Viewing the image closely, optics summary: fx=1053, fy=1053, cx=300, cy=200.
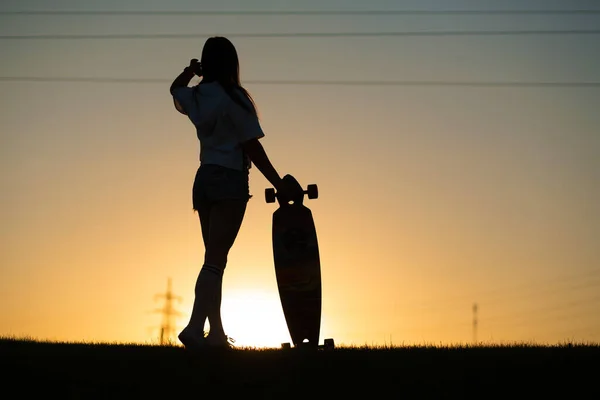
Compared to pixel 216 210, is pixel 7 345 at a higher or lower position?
lower

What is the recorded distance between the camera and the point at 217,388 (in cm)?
675

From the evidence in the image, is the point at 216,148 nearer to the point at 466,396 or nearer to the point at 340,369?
the point at 340,369

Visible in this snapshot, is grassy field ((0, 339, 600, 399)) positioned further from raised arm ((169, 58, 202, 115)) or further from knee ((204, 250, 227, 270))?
raised arm ((169, 58, 202, 115))

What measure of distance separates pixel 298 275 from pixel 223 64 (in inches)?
102

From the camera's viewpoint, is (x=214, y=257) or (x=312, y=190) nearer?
(x=214, y=257)

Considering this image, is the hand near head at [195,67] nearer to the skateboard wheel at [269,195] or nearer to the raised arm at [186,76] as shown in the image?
the raised arm at [186,76]

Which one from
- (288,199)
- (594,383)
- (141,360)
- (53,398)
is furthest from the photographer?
(288,199)

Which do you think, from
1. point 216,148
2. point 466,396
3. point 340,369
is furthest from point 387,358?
point 216,148

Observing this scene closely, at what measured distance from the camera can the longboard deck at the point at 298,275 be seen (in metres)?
10.5

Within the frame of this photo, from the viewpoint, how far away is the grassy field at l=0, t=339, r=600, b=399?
6711 millimetres

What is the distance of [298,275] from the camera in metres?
10.5

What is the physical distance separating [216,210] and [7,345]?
246 centimetres

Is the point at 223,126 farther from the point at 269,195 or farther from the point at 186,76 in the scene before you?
the point at 269,195

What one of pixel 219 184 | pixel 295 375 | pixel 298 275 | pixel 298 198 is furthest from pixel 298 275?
pixel 295 375
